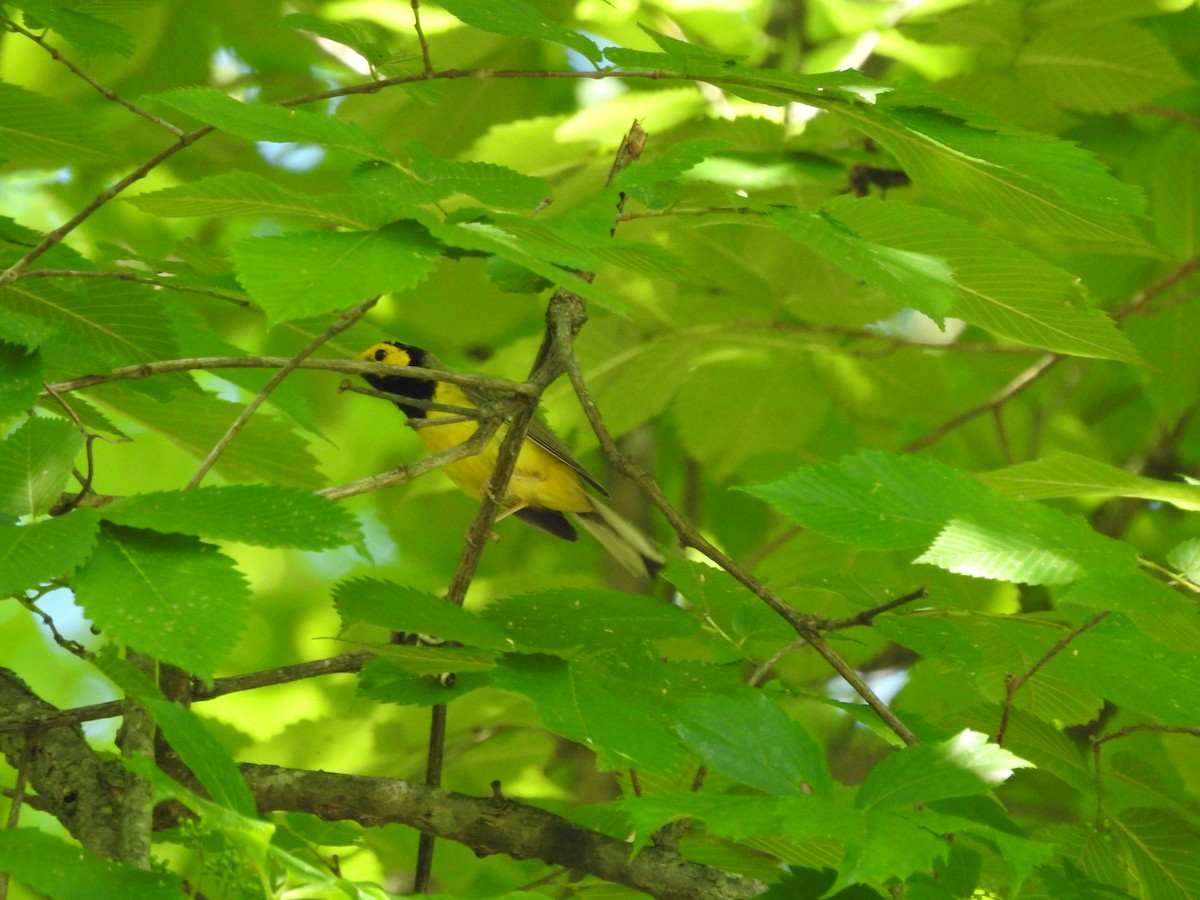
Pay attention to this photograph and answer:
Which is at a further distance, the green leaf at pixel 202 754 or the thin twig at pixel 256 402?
the thin twig at pixel 256 402

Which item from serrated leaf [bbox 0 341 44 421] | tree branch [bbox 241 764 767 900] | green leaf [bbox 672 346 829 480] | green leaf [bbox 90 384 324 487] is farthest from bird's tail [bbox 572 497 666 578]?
serrated leaf [bbox 0 341 44 421]

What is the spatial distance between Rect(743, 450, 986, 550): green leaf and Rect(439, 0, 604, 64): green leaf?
0.92 m

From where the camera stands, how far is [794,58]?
654 centimetres

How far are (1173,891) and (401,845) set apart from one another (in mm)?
2615

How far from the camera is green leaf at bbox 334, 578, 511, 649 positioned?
214 centimetres

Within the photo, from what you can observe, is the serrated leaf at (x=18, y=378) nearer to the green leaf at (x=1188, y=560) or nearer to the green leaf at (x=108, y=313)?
the green leaf at (x=108, y=313)

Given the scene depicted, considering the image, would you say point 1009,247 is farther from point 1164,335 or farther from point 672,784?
point 1164,335

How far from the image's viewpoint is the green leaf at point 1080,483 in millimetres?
2451

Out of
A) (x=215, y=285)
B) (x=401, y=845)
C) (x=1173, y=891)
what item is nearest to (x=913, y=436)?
(x=401, y=845)

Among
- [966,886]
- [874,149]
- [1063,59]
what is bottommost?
[966,886]

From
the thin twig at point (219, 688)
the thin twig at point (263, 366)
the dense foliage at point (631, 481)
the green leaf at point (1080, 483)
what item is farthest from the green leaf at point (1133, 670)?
the thin twig at point (219, 688)

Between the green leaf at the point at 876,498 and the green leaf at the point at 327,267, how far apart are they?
0.67 metres

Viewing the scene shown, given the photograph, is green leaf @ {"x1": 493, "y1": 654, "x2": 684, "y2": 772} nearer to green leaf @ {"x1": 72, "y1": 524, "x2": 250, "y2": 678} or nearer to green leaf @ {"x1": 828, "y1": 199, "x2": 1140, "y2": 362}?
green leaf @ {"x1": 72, "y1": 524, "x2": 250, "y2": 678}

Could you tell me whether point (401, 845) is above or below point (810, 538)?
below
